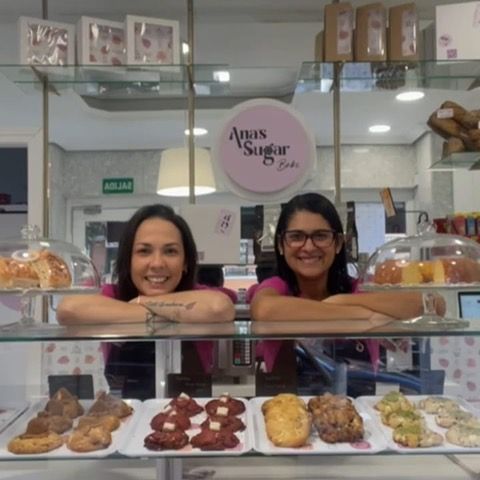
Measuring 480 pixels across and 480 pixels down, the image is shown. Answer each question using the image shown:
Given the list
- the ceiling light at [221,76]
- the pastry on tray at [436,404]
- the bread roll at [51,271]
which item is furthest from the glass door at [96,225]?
the pastry on tray at [436,404]

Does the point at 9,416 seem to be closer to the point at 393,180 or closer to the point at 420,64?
the point at 420,64

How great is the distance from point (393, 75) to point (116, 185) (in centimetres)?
293

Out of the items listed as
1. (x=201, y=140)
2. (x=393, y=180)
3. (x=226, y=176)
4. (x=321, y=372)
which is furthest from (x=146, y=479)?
(x=393, y=180)

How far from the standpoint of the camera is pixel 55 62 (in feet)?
7.16

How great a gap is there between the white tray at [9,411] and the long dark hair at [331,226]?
0.85 meters

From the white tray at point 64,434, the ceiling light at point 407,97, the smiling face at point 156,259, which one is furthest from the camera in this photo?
the ceiling light at point 407,97

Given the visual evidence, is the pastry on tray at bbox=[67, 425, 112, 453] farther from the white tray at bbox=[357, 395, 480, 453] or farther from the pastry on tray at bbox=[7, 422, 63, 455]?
the white tray at bbox=[357, 395, 480, 453]

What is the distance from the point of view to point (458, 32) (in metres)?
2.11

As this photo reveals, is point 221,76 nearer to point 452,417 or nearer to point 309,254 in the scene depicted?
A: point 309,254

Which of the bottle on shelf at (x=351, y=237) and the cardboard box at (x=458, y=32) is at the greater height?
the cardboard box at (x=458, y=32)

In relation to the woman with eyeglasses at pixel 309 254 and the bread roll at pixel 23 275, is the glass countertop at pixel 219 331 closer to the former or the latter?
the bread roll at pixel 23 275

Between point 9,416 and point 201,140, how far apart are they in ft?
11.1

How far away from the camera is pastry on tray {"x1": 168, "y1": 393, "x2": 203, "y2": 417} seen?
3.96ft

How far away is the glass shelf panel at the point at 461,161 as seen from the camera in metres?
2.36
